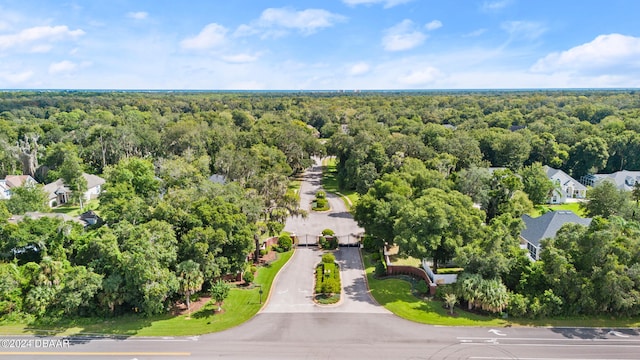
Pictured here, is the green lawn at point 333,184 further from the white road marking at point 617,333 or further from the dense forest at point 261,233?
the white road marking at point 617,333

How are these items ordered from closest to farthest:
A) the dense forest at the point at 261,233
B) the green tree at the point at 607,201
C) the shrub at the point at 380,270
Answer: the dense forest at the point at 261,233 → the shrub at the point at 380,270 → the green tree at the point at 607,201

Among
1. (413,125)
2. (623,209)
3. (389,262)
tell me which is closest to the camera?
(389,262)

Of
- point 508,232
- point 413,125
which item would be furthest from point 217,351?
point 413,125

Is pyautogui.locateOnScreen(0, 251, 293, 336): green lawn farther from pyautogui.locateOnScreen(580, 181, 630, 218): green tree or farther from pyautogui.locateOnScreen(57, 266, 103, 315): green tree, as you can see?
pyautogui.locateOnScreen(580, 181, 630, 218): green tree

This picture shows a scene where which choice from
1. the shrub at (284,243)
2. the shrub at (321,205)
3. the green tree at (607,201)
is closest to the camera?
the shrub at (284,243)

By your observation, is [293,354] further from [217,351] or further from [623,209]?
[623,209]

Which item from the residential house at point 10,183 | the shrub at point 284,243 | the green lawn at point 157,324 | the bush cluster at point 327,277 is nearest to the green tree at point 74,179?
the residential house at point 10,183

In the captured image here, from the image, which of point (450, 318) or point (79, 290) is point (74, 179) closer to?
point (79, 290)

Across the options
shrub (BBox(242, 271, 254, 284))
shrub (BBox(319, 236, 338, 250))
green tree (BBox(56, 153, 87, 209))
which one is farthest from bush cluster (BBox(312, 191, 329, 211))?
green tree (BBox(56, 153, 87, 209))
